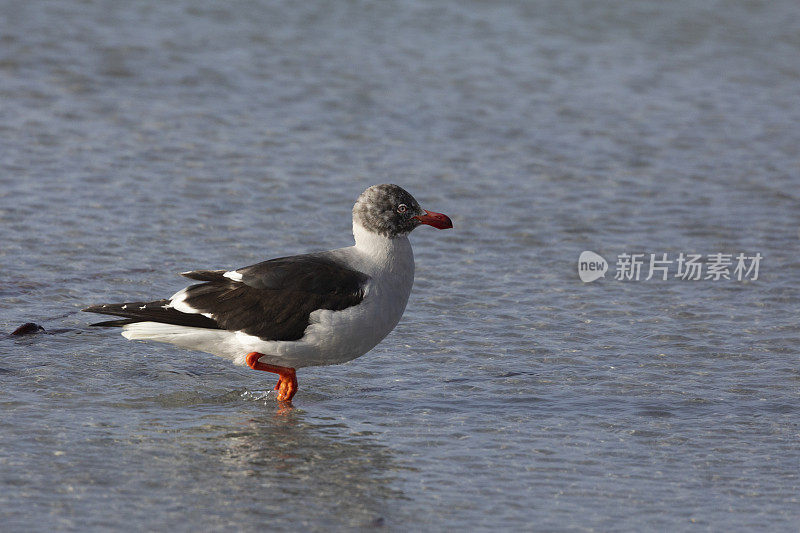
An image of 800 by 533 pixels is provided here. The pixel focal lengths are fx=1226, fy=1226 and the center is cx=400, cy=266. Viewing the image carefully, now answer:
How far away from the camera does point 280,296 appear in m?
8.75

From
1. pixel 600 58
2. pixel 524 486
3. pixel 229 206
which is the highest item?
pixel 600 58

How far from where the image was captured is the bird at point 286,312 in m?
8.66

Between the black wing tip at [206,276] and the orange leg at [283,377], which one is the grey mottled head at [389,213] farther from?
the orange leg at [283,377]

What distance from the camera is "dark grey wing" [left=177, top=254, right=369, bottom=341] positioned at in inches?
341

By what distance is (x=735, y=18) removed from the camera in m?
27.1

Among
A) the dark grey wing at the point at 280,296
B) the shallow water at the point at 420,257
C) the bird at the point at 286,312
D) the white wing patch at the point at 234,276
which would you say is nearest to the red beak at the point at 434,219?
the bird at the point at 286,312

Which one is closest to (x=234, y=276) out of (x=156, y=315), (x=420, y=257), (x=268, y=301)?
(x=268, y=301)

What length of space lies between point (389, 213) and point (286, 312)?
1123 millimetres

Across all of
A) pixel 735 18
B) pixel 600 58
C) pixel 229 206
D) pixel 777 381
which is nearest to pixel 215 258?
pixel 229 206

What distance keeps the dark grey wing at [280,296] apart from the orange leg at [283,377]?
1.04ft

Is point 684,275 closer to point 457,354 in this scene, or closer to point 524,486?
point 457,354

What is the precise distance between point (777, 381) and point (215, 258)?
216 inches

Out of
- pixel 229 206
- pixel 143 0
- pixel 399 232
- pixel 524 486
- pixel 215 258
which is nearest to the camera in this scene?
pixel 524 486

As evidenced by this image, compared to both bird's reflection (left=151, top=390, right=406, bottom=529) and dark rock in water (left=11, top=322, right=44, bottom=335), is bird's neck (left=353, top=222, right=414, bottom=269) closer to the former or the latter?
bird's reflection (left=151, top=390, right=406, bottom=529)
